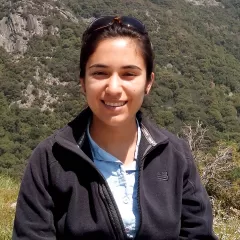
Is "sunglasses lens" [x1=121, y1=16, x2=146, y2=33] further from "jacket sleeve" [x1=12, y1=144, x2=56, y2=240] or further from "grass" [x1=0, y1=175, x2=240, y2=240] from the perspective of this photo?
"grass" [x1=0, y1=175, x2=240, y2=240]

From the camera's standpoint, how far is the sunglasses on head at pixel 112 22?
1.63 m

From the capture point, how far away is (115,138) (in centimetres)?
175

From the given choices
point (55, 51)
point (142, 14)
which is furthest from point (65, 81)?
point (142, 14)

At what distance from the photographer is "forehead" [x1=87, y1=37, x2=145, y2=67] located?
1.58 meters

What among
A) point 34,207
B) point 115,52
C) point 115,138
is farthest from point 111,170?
point 115,52

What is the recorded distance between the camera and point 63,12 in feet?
190

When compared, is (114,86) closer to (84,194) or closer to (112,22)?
(112,22)

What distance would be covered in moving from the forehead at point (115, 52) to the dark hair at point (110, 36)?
18 mm

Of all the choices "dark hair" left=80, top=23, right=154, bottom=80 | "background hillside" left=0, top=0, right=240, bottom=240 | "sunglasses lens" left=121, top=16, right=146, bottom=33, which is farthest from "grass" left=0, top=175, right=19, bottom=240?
"background hillside" left=0, top=0, right=240, bottom=240

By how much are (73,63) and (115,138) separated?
23152 mm

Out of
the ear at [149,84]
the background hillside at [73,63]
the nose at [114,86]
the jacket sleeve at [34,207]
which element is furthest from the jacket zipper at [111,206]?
the background hillside at [73,63]

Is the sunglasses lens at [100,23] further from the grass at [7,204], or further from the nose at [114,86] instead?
the grass at [7,204]

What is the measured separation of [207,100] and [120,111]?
132 feet

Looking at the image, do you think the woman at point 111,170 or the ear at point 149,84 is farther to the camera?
the ear at point 149,84
